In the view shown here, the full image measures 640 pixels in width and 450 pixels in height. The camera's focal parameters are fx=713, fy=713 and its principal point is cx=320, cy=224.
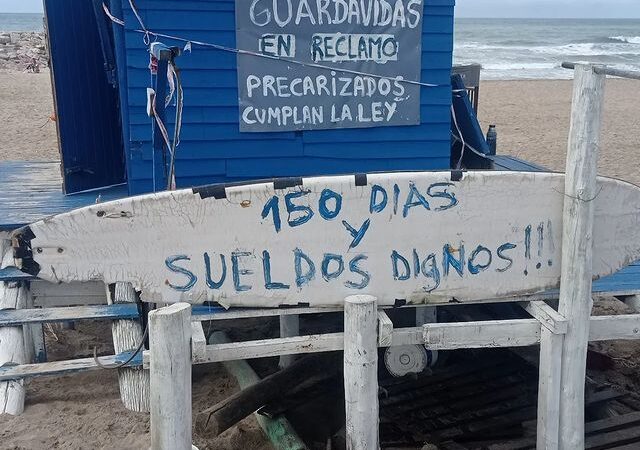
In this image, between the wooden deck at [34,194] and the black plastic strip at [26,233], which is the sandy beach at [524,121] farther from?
the black plastic strip at [26,233]

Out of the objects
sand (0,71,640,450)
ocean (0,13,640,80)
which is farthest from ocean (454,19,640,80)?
sand (0,71,640,450)

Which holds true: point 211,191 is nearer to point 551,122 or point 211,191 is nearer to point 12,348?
point 12,348

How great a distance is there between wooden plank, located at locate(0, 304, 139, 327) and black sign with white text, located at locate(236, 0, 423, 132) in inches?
78.9

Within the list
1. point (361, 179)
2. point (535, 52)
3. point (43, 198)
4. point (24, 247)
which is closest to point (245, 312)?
point (361, 179)

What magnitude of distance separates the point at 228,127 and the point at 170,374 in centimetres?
295

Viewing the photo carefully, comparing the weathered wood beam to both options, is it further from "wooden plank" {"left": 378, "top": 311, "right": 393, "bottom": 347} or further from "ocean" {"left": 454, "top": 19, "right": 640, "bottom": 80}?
"ocean" {"left": 454, "top": 19, "right": 640, "bottom": 80}

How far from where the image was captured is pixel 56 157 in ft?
43.7

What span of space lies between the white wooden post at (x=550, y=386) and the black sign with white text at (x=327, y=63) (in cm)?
283

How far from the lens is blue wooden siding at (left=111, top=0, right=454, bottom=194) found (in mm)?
5426

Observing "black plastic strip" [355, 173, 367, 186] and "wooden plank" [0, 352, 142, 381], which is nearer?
"black plastic strip" [355, 173, 367, 186]

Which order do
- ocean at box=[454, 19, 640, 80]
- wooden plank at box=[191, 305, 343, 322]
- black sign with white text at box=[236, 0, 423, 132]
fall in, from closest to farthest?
wooden plank at box=[191, 305, 343, 322] < black sign with white text at box=[236, 0, 423, 132] < ocean at box=[454, 19, 640, 80]

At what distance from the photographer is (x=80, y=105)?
657cm

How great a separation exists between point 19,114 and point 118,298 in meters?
16.0

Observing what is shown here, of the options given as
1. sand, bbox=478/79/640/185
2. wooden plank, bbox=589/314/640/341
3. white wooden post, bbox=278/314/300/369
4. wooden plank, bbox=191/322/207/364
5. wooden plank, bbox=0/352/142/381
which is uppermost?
wooden plank, bbox=191/322/207/364
